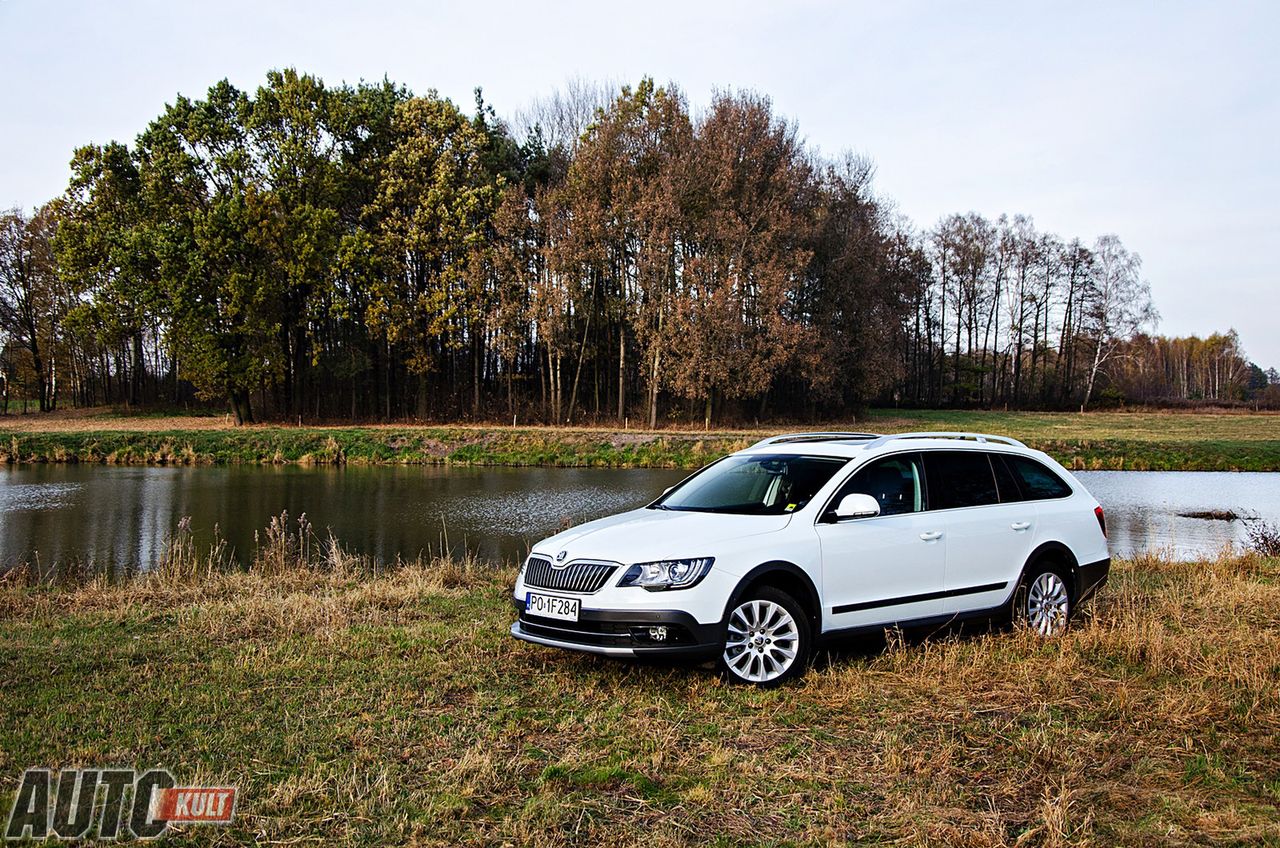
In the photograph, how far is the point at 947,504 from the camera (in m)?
7.39

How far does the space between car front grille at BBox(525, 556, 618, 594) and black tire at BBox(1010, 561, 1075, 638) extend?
3699 mm

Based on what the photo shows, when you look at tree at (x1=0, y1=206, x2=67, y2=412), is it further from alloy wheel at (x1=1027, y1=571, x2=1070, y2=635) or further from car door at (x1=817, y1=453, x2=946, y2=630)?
alloy wheel at (x1=1027, y1=571, x2=1070, y2=635)

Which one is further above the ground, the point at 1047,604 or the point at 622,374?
the point at 622,374

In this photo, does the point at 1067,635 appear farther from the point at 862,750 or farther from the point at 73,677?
the point at 73,677

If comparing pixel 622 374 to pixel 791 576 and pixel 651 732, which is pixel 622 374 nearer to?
pixel 791 576

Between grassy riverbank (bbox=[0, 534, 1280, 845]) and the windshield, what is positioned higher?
the windshield

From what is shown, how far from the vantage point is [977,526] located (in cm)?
738

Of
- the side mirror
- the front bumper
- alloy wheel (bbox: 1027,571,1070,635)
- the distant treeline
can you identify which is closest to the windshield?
the side mirror

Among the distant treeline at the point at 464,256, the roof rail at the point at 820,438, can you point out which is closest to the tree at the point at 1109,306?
the distant treeline at the point at 464,256

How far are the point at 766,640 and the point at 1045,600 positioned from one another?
304cm

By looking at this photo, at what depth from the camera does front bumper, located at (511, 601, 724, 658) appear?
5898 millimetres

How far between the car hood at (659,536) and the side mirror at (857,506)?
0.42 m

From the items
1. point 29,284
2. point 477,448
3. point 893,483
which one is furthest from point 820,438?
point 29,284

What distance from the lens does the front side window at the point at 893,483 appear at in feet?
23.2
